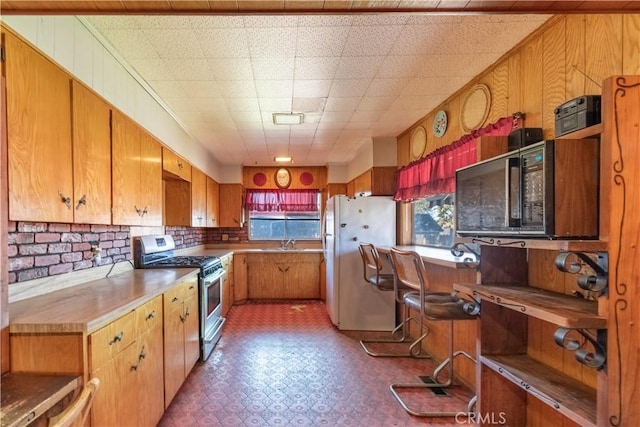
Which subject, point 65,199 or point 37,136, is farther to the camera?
point 65,199

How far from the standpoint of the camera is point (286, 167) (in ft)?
19.6

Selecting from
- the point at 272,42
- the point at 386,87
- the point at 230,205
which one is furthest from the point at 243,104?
the point at 230,205

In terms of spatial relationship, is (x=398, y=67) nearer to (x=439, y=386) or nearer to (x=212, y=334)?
(x=439, y=386)

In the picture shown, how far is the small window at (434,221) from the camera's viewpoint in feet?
10.5

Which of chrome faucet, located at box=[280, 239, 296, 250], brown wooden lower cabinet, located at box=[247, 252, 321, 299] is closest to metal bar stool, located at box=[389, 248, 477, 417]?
brown wooden lower cabinet, located at box=[247, 252, 321, 299]

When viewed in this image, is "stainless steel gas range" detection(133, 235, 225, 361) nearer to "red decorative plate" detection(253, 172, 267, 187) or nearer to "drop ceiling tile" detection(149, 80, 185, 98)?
"drop ceiling tile" detection(149, 80, 185, 98)

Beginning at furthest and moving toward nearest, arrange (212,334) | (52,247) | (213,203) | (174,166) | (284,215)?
(284,215) → (213,203) → (174,166) → (212,334) → (52,247)

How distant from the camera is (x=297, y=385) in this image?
8.28 feet

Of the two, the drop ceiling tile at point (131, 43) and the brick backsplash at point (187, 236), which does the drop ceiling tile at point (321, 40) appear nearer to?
the drop ceiling tile at point (131, 43)

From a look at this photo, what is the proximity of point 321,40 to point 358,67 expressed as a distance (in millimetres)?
429

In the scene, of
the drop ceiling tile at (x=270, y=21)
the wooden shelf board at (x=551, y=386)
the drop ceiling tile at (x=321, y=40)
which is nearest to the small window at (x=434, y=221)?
the wooden shelf board at (x=551, y=386)

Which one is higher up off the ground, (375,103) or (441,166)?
(375,103)

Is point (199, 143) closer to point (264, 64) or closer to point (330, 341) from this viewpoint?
point (264, 64)

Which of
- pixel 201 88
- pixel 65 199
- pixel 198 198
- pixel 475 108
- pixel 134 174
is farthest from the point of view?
pixel 198 198
